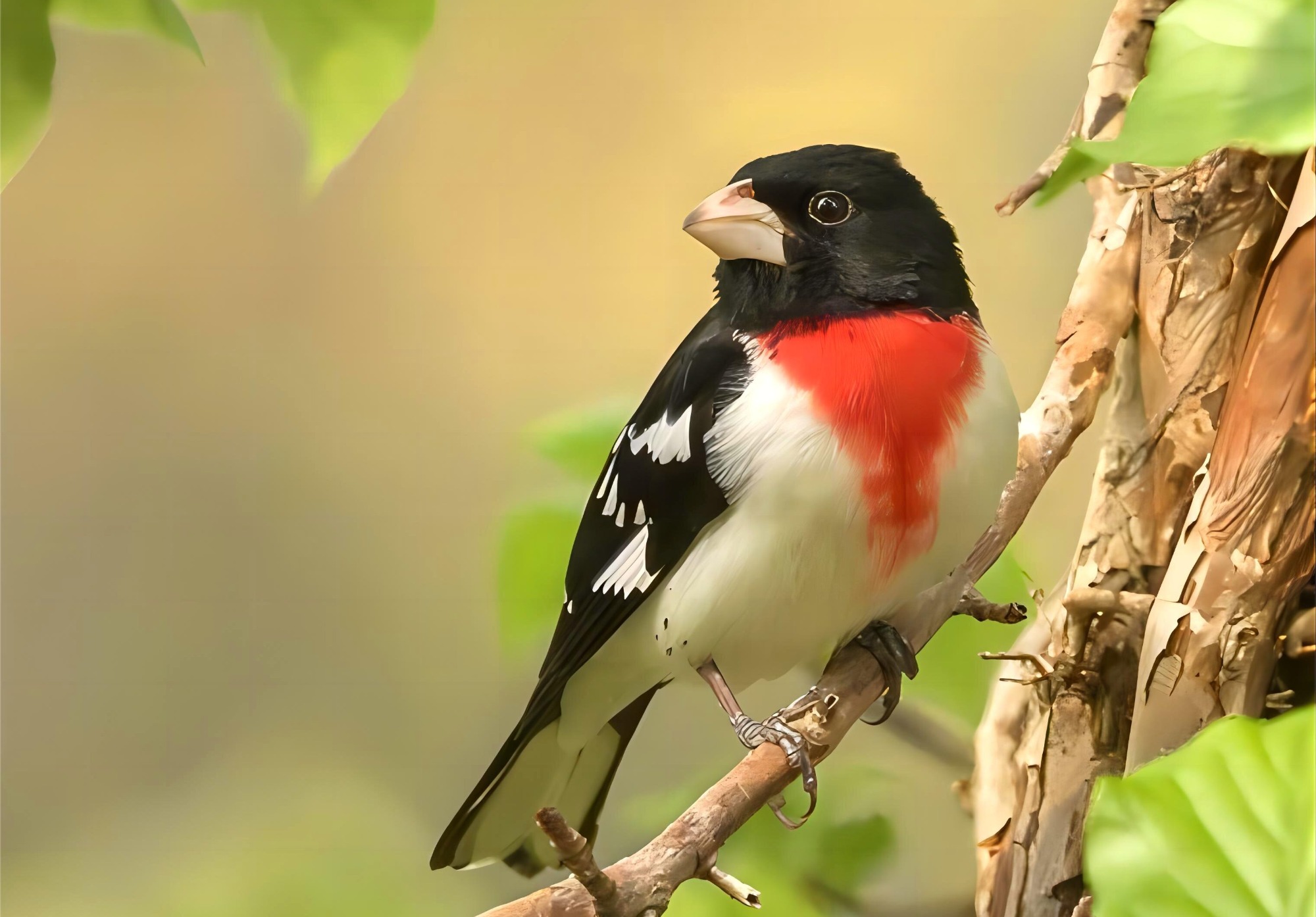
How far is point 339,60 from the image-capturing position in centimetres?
101

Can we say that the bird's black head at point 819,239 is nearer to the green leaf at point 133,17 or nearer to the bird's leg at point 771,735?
the bird's leg at point 771,735

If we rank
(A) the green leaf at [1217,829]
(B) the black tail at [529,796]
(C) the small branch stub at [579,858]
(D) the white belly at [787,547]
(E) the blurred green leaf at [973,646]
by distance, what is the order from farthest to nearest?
(E) the blurred green leaf at [973,646], (B) the black tail at [529,796], (D) the white belly at [787,547], (A) the green leaf at [1217,829], (C) the small branch stub at [579,858]

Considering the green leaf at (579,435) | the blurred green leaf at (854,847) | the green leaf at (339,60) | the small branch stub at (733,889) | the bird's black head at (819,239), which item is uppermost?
the green leaf at (339,60)

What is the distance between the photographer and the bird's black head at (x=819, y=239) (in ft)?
2.98

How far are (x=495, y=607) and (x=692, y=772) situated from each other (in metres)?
0.23

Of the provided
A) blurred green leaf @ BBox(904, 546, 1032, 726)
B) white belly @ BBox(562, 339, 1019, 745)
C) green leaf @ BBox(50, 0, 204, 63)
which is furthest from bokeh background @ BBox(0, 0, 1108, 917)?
blurred green leaf @ BBox(904, 546, 1032, 726)

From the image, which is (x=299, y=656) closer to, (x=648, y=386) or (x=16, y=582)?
(x=16, y=582)

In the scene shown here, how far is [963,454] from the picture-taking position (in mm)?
883

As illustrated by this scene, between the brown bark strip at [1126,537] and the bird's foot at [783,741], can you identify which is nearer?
the bird's foot at [783,741]

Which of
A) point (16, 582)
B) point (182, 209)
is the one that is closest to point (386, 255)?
point (182, 209)

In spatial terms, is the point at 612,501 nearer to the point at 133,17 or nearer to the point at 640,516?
the point at 640,516

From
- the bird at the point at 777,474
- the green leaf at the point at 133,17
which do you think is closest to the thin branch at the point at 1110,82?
the bird at the point at 777,474

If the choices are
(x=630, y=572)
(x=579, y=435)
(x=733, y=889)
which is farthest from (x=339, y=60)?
(x=733, y=889)

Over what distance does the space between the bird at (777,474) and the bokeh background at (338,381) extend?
2.2 inches
